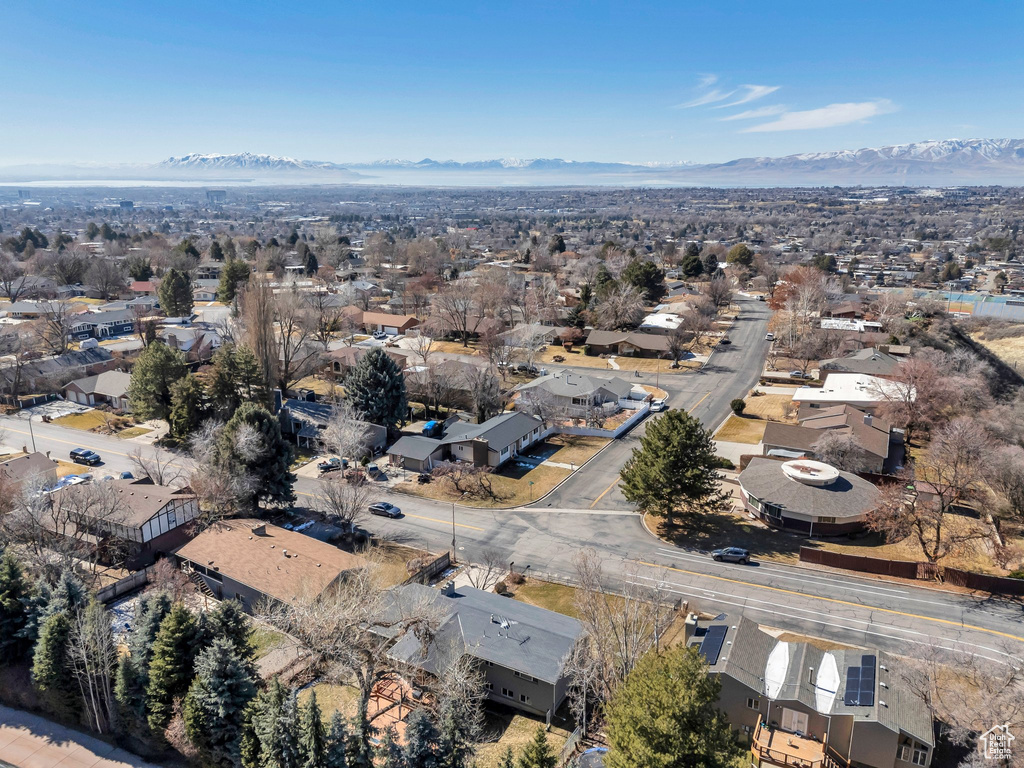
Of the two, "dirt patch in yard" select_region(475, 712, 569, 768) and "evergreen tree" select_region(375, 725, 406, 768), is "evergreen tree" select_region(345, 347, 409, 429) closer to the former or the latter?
"dirt patch in yard" select_region(475, 712, 569, 768)

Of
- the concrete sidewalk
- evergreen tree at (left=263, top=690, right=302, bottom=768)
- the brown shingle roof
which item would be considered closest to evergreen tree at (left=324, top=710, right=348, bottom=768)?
evergreen tree at (left=263, top=690, right=302, bottom=768)

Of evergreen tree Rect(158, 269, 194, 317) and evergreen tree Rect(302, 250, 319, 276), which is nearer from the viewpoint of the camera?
evergreen tree Rect(158, 269, 194, 317)

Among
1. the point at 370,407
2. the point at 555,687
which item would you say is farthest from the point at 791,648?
the point at 370,407

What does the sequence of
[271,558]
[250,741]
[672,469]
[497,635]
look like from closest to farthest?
[250,741] → [497,635] → [271,558] → [672,469]

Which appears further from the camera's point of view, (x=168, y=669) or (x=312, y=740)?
(x=168, y=669)

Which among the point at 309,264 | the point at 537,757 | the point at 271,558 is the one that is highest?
the point at 309,264

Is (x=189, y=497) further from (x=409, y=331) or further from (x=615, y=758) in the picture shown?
(x=409, y=331)

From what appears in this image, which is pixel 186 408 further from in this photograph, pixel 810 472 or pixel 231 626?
pixel 810 472

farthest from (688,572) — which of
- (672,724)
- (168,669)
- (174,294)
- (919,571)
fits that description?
(174,294)
